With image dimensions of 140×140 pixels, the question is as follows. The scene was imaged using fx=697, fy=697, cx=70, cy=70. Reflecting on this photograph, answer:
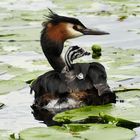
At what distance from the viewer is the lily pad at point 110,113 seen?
25.1ft

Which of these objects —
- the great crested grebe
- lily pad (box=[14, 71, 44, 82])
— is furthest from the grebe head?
lily pad (box=[14, 71, 44, 82])

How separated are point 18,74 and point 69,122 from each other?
270cm

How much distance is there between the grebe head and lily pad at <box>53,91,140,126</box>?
4.17 feet

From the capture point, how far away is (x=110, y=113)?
8.06 metres

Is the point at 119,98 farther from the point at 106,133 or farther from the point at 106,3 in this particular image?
the point at 106,3

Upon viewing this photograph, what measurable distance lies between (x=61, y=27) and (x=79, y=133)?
7.87 feet

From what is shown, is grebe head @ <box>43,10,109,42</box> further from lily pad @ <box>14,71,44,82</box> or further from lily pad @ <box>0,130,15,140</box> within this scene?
lily pad @ <box>0,130,15,140</box>

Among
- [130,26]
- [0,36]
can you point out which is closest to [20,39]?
[0,36]

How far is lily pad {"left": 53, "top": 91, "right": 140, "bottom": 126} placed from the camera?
765cm

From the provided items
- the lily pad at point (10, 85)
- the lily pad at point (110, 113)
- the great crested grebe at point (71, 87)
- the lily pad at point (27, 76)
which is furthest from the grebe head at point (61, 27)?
the lily pad at point (110, 113)

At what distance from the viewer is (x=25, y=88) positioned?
9695 mm

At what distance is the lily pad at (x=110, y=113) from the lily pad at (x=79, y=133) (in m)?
0.29

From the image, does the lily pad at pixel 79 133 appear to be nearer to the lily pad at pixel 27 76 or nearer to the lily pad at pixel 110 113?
the lily pad at pixel 110 113

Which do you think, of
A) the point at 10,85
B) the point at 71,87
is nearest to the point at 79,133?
the point at 71,87
